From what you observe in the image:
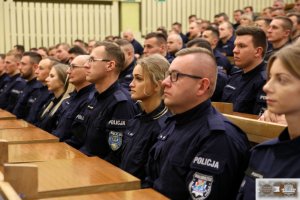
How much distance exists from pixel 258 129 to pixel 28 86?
13.4 ft

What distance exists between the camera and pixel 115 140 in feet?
9.80

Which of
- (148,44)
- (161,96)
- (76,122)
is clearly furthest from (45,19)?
(161,96)

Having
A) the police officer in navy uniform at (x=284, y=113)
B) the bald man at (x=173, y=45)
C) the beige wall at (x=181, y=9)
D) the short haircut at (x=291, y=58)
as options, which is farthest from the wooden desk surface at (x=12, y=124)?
the beige wall at (x=181, y=9)

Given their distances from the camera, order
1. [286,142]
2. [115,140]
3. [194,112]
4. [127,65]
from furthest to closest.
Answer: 1. [127,65]
2. [115,140]
3. [194,112]
4. [286,142]

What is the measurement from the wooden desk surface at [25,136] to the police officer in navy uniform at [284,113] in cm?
170

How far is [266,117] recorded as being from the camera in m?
2.29

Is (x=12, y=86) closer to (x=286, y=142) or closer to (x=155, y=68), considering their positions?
(x=155, y=68)

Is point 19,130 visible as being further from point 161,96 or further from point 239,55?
point 239,55

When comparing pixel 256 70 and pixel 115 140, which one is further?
pixel 256 70

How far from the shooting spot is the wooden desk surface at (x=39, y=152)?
2442mm

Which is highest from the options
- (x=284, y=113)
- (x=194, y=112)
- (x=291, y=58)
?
(x=291, y=58)

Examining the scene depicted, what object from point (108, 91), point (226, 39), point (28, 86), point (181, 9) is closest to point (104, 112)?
point (108, 91)

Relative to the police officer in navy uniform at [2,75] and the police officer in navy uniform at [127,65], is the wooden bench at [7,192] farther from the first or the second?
the police officer in navy uniform at [2,75]

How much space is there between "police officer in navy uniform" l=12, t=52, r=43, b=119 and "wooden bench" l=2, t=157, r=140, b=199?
3.15 meters
